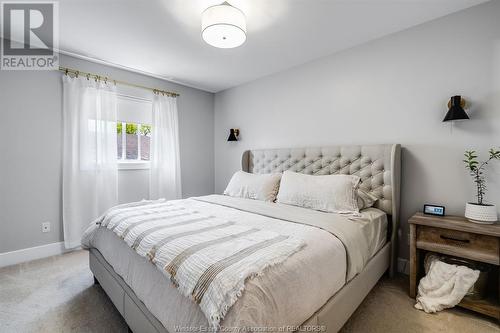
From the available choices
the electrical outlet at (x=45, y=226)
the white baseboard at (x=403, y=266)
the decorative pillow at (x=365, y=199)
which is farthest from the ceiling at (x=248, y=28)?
the white baseboard at (x=403, y=266)

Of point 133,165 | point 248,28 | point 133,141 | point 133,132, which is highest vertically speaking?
point 248,28

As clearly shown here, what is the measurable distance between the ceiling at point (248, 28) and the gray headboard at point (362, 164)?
1183 millimetres

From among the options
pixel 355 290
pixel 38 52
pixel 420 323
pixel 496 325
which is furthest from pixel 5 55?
pixel 496 325

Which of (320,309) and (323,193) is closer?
(320,309)

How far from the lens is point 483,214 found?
167 centimetres

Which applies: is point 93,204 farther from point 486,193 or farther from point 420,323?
point 486,193

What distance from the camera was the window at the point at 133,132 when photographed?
3.26 m

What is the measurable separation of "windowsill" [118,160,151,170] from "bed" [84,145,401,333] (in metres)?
1.44

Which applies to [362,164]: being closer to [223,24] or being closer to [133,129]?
[223,24]

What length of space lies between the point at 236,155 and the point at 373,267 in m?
2.75

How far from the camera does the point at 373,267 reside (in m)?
1.83

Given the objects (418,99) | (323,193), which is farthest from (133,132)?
(418,99)

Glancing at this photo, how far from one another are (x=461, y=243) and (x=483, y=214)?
0.90 feet

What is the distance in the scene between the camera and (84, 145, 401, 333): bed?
0.97m
